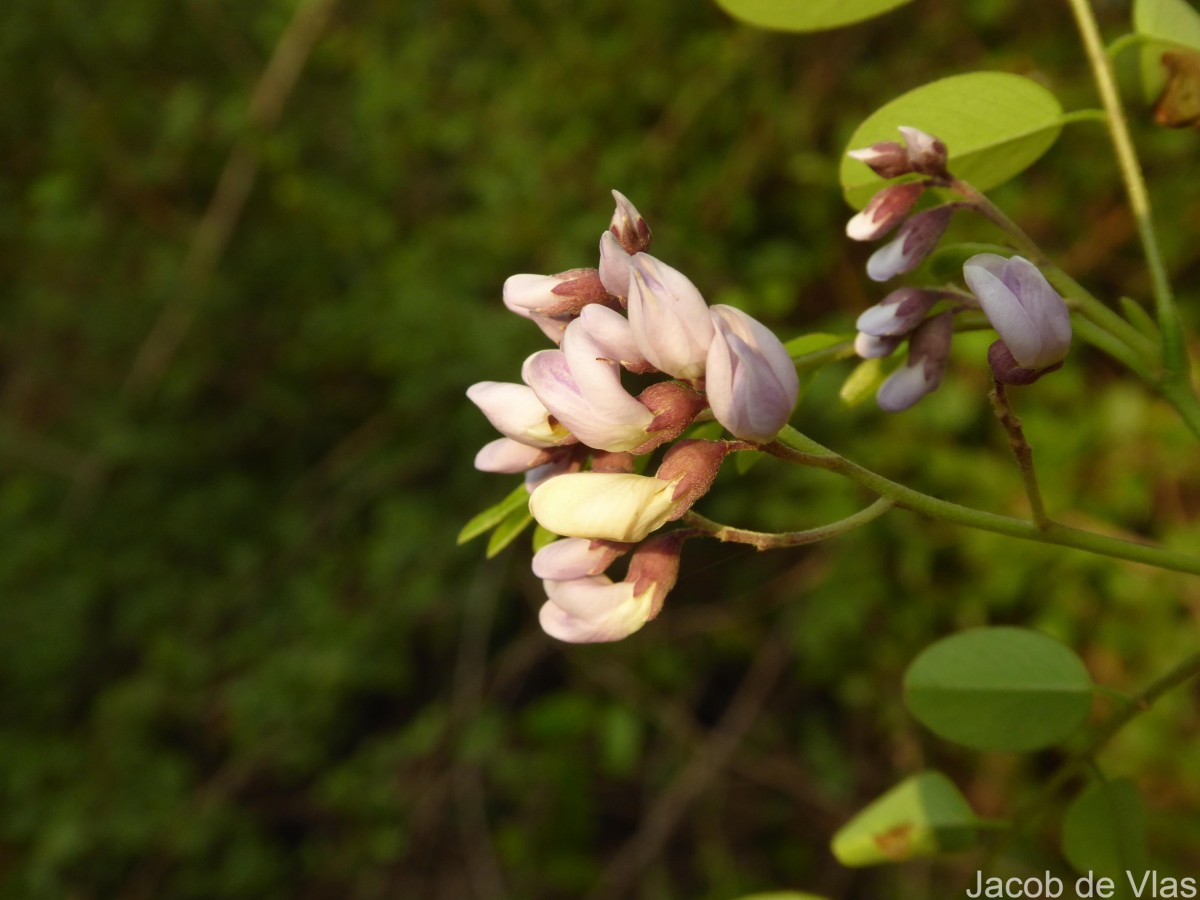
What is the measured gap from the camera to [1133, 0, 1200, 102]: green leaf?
642 millimetres

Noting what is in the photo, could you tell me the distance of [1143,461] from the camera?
1.85m

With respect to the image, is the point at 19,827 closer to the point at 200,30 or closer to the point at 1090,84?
the point at 200,30

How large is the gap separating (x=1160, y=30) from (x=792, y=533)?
17.2 inches

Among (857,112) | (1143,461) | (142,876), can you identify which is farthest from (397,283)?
(1143,461)

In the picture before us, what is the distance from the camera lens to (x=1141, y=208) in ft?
1.95

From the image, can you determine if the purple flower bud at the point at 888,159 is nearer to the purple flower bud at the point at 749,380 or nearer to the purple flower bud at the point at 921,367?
the purple flower bud at the point at 921,367

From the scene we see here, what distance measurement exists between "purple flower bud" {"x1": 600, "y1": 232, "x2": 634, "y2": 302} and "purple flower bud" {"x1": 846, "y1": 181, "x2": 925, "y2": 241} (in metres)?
0.18

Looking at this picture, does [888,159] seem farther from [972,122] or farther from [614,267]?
[614,267]

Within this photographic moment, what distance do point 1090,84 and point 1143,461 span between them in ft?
2.36

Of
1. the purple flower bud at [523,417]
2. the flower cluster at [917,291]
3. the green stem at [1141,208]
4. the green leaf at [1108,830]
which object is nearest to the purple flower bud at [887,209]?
the flower cluster at [917,291]

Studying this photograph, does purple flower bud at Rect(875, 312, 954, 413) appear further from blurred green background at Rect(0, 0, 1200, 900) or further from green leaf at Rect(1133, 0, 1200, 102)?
blurred green background at Rect(0, 0, 1200, 900)

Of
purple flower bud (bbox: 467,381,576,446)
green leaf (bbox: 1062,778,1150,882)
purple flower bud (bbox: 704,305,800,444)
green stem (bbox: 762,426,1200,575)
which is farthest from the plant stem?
green leaf (bbox: 1062,778,1150,882)

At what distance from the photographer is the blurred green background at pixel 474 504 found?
6.62ft

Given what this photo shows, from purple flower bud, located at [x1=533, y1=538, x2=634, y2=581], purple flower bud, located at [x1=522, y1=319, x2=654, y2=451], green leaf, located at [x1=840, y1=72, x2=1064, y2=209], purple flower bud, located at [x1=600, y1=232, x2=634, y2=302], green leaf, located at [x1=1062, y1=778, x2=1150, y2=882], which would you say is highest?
green leaf, located at [x1=840, y1=72, x2=1064, y2=209]
